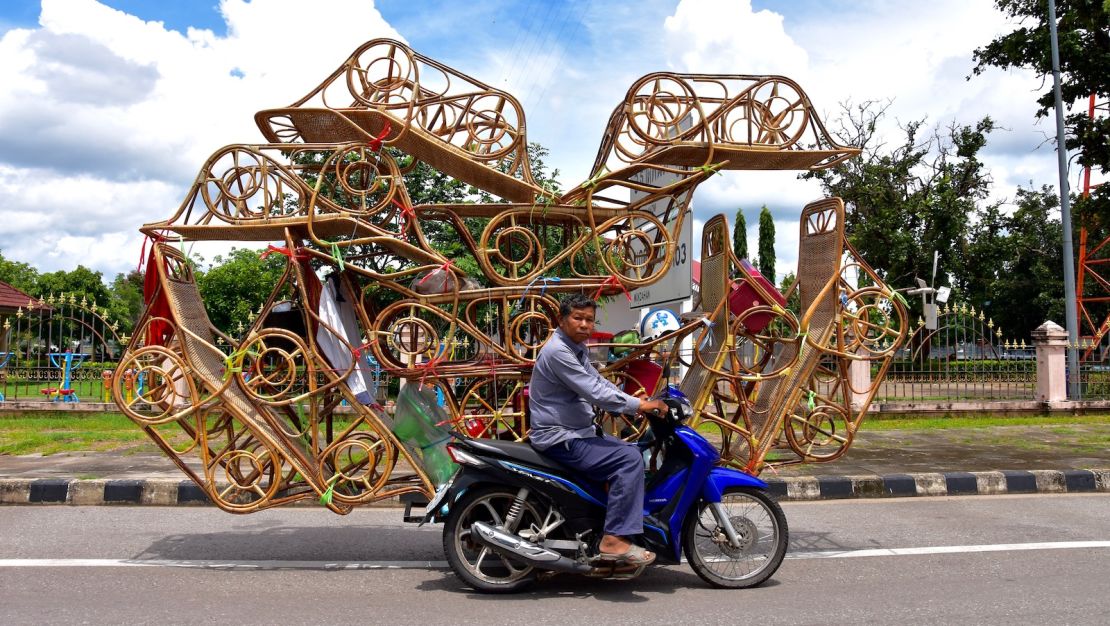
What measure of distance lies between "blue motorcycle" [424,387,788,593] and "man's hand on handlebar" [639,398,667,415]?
0.06m

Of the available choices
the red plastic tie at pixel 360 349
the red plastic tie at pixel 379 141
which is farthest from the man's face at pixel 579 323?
the red plastic tie at pixel 379 141

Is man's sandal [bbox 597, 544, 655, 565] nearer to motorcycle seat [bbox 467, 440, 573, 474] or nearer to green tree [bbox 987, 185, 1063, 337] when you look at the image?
motorcycle seat [bbox 467, 440, 573, 474]

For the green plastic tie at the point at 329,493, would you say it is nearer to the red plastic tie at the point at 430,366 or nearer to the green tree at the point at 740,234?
the red plastic tie at the point at 430,366

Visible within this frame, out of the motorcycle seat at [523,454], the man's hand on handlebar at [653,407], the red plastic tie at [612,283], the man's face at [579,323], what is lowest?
the motorcycle seat at [523,454]

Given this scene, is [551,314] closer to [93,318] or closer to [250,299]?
[93,318]

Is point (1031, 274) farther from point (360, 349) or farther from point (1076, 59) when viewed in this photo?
point (360, 349)

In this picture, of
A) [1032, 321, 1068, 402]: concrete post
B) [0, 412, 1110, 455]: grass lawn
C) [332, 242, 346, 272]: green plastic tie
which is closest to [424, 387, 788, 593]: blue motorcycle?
[332, 242, 346, 272]: green plastic tie

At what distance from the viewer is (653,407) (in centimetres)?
396

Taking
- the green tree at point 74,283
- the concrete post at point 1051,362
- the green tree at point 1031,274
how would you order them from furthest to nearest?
the green tree at point 74,283, the green tree at point 1031,274, the concrete post at point 1051,362

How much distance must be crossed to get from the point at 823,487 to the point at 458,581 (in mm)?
3991

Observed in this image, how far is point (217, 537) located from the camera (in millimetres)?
5547

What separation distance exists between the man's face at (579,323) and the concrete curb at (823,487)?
3233mm

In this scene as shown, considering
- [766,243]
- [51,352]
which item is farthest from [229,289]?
[766,243]

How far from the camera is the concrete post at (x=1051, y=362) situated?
1339 cm
